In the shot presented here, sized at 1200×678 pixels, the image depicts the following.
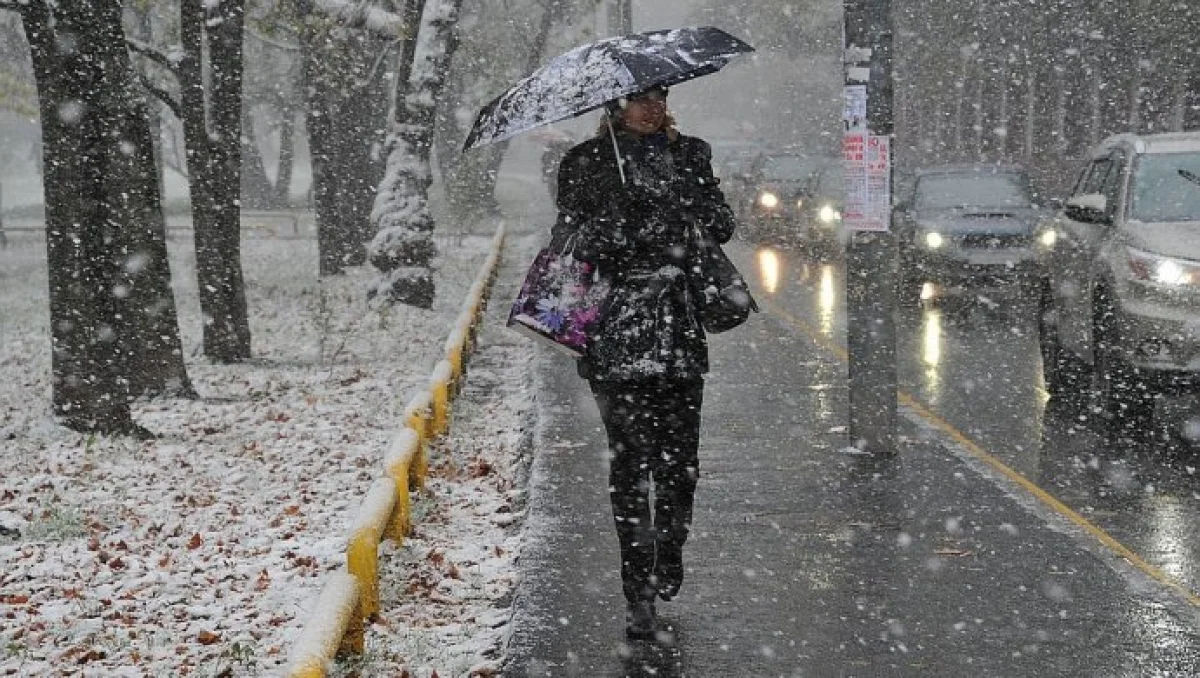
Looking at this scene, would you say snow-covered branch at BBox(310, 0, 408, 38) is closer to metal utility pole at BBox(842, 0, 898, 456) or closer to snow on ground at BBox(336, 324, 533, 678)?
snow on ground at BBox(336, 324, 533, 678)

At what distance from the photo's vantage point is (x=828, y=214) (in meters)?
24.3

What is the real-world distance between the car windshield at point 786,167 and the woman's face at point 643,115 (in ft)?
73.6

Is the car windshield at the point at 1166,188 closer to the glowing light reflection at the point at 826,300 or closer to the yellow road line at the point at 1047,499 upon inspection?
the yellow road line at the point at 1047,499

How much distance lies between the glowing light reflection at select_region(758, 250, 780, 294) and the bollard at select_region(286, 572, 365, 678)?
14111mm

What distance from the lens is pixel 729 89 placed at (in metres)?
80.4

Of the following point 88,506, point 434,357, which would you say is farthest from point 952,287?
point 88,506

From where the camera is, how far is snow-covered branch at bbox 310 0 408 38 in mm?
16719

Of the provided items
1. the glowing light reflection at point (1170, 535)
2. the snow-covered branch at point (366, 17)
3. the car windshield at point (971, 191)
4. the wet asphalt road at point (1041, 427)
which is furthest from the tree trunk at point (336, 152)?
the glowing light reflection at point (1170, 535)

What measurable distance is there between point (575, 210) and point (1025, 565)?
261cm

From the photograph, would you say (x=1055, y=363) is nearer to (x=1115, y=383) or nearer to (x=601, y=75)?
(x=1115, y=383)

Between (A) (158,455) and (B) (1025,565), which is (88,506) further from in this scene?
(B) (1025,565)

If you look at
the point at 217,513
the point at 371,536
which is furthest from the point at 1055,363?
the point at 371,536

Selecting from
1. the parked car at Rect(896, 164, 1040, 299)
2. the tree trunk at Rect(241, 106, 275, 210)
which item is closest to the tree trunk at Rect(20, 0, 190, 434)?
the parked car at Rect(896, 164, 1040, 299)

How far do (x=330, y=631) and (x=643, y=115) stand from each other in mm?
2118
